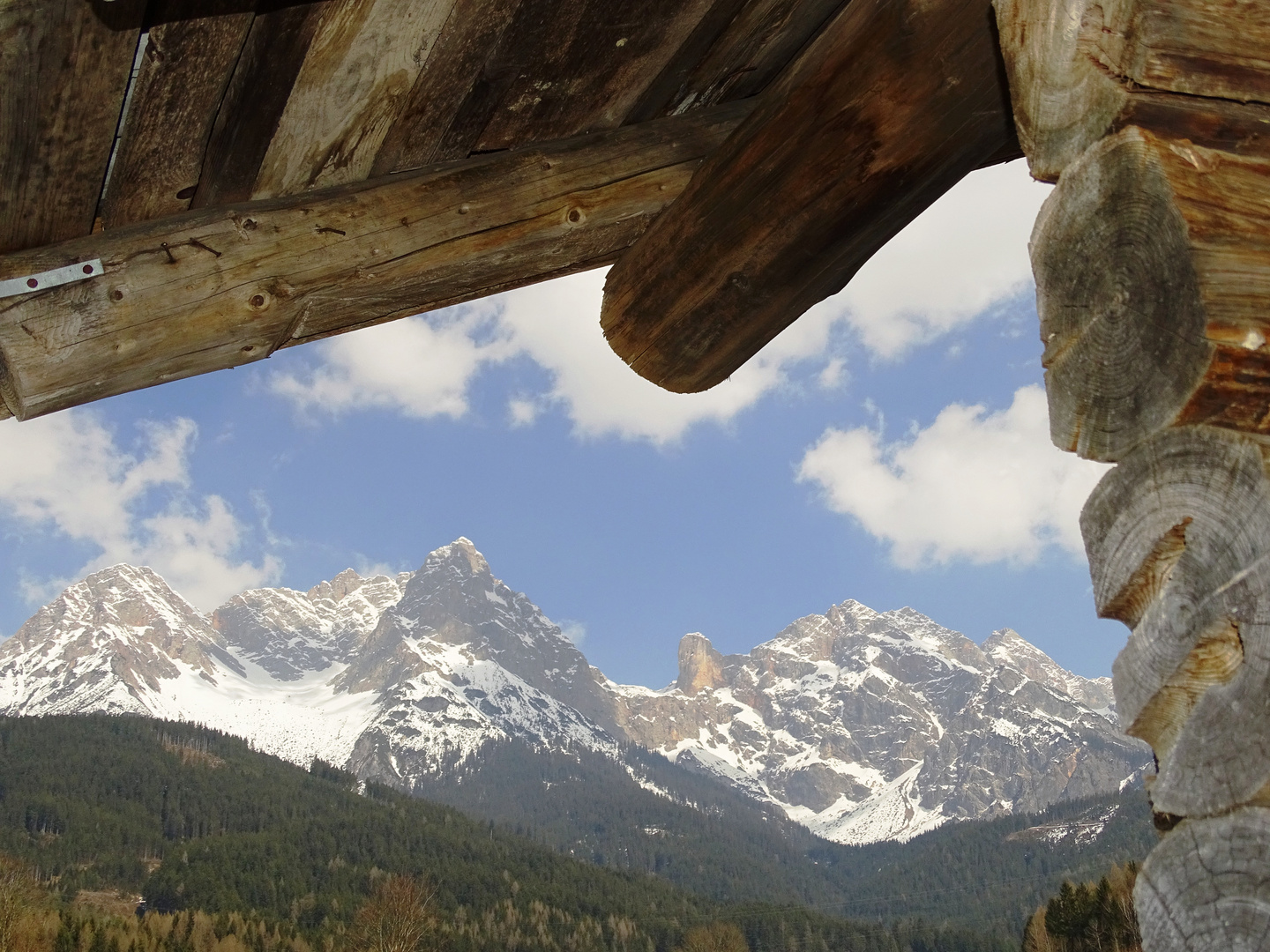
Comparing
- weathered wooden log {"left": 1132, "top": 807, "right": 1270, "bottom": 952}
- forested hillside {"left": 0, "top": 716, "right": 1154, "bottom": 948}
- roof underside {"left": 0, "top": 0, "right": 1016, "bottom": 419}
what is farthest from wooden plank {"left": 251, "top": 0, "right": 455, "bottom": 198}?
forested hillside {"left": 0, "top": 716, "right": 1154, "bottom": 948}

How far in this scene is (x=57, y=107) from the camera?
182cm

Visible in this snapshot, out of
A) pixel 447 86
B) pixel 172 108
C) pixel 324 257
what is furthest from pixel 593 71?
pixel 172 108

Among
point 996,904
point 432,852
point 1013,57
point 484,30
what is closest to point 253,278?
point 484,30

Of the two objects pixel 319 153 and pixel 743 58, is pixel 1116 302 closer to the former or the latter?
pixel 743 58

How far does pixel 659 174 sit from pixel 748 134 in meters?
0.37

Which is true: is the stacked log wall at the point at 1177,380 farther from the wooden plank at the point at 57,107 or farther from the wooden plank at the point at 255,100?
the wooden plank at the point at 57,107

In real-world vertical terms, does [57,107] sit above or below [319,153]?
below

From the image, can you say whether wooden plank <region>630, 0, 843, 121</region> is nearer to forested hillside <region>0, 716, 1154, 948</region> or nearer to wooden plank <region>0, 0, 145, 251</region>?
wooden plank <region>0, 0, 145, 251</region>

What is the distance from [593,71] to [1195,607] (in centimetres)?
183

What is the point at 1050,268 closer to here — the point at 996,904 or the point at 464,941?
the point at 464,941

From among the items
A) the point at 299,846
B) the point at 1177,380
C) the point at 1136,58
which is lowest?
the point at 1177,380

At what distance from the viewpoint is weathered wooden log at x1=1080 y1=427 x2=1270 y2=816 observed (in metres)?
1.11

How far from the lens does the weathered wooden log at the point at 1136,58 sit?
1.32 meters

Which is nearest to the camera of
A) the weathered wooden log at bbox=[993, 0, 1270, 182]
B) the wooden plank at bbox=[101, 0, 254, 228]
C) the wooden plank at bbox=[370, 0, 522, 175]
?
the weathered wooden log at bbox=[993, 0, 1270, 182]
